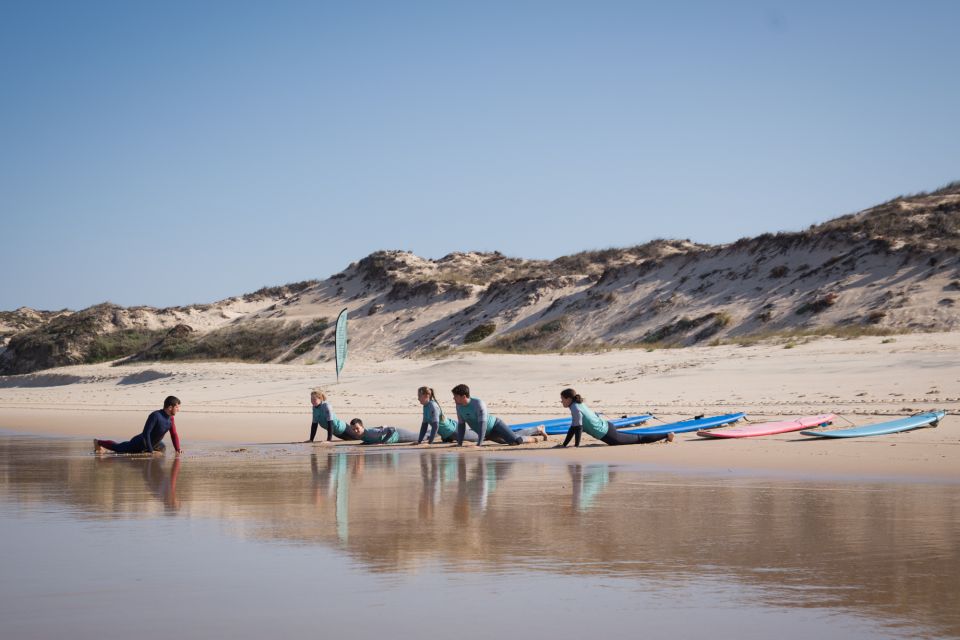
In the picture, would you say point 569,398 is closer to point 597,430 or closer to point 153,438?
point 597,430

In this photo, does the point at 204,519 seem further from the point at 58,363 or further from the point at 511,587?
the point at 58,363

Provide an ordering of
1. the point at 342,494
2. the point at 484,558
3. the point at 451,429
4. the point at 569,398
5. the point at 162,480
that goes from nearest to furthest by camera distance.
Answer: the point at 484,558 → the point at 342,494 → the point at 162,480 → the point at 569,398 → the point at 451,429

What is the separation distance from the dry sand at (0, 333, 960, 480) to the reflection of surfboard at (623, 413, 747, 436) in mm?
245

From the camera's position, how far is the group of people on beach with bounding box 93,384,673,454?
1389 cm

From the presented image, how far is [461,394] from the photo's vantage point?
45.9 feet

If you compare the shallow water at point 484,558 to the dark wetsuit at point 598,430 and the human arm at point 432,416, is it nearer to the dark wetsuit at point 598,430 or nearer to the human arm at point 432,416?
the dark wetsuit at point 598,430

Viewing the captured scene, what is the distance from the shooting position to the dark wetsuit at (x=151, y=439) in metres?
13.9

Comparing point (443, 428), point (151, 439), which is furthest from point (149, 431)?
point (443, 428)

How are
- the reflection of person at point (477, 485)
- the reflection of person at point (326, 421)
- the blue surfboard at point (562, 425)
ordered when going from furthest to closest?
the reflection of person at point (326, 421)
the blue surfboard at point (562, 425)
the reflection of person at point (477, 485)

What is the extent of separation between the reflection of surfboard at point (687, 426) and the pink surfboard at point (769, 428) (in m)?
0.39

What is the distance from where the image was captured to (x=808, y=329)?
31234mm

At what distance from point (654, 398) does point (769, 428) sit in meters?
6.55

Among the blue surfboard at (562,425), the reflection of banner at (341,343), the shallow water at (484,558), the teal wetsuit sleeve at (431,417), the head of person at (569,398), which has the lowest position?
the shallow water at (484,558)

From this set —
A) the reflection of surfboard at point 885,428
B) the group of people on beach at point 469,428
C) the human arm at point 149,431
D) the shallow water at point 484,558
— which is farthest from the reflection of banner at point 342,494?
the reflection of surfboard at point 885,428
